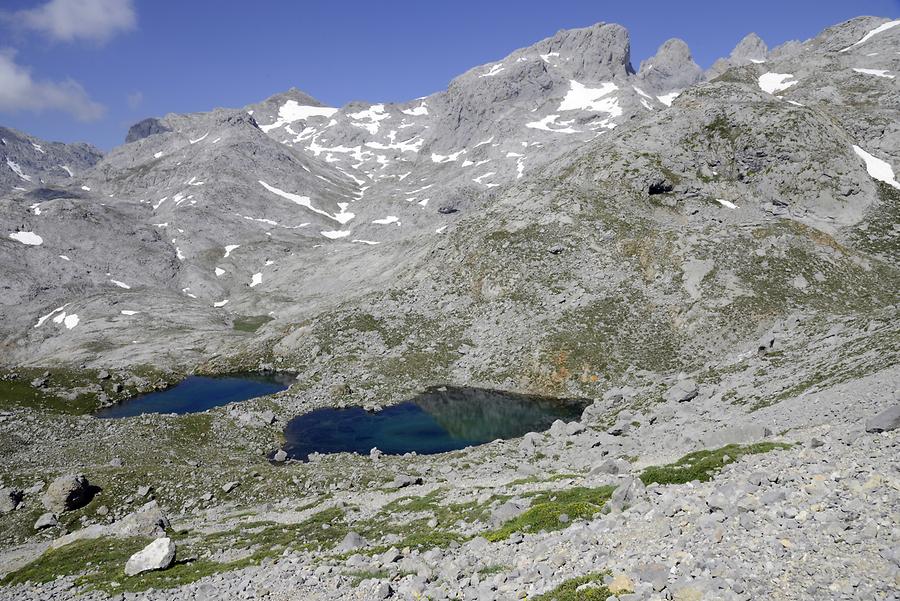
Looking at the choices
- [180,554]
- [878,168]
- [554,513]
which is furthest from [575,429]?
[878,168]

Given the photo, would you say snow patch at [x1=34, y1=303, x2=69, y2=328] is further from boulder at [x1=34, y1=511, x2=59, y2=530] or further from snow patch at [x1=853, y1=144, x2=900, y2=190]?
snow patch at [x1=853, y1=144, x2=900, y2=190]

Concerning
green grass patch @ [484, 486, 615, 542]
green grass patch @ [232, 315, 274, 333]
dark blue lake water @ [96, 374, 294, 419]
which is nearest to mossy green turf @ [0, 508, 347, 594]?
green grass patch @ [484, 486, 615, 542]

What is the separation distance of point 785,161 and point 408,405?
3524 inches

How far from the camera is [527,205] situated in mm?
101250

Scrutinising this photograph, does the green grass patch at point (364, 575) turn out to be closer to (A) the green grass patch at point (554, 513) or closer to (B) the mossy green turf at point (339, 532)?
(B) the mossy green turf at point (339, 532)

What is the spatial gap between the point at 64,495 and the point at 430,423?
38320 mm

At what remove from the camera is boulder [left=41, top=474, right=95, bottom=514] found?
4234 centimetres

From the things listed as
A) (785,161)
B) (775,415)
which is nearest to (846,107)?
(785,161)

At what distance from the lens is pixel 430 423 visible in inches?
2645

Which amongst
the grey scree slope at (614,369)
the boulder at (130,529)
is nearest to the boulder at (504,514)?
the grey scree slope at (614,369)

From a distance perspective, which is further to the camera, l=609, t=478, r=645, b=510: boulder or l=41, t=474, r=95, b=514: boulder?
l=41, t=474, r=95, b=514: boulder

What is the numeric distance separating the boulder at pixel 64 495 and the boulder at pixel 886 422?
5446 cm

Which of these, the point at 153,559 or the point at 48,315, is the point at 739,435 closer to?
the point at 153,559

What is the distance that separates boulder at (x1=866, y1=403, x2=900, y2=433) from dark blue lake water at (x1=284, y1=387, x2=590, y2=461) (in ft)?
138
